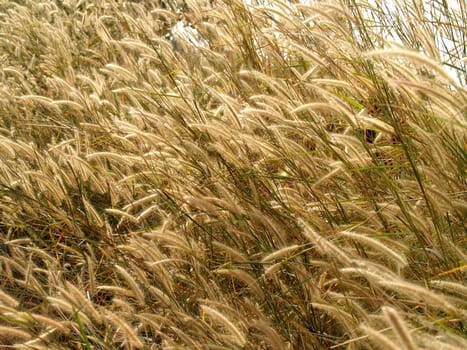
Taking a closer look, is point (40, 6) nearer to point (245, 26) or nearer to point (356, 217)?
point (245, 26)

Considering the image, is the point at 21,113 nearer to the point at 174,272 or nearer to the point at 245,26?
the point at 245,26

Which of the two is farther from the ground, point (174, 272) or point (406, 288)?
point (406, 288)

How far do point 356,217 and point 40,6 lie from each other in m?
4.36

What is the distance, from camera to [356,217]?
194 cm

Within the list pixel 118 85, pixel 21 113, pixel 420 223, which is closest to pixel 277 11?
pixel 420 223

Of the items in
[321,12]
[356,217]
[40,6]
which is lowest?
[356,217]

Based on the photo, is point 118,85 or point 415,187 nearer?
point 415,187

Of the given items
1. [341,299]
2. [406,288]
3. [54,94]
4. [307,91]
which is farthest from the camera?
[54,94]

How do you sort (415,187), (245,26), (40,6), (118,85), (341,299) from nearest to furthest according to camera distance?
(341,299), (415,187), (245,26), (118,85), (40,6)

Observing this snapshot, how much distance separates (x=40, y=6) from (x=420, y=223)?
474 cm

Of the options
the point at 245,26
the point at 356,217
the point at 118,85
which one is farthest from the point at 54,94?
the point at 356,217

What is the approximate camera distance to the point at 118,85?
13.2ft

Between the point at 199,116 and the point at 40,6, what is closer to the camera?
the point at 199,116

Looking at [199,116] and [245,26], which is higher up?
[245,26]
